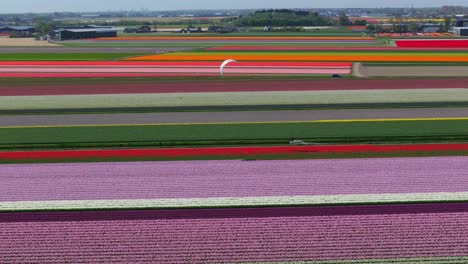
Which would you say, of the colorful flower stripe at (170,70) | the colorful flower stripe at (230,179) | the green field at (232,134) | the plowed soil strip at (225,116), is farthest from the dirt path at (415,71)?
the colorful flower stripe at (230,179)

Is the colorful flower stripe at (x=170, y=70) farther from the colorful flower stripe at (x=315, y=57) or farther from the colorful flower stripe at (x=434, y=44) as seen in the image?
the colorful flower stripe at (x=434, y=44)

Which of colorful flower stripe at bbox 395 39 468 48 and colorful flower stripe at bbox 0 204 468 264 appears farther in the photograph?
colorful flower stripe at bbox 395 39 468 48

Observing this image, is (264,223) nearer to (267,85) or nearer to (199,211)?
(199,211)

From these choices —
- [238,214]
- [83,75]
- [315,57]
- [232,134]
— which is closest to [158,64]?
[83,75]

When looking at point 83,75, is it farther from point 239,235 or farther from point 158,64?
point 239,235

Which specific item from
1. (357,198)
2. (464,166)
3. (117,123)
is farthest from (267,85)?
(357,198)

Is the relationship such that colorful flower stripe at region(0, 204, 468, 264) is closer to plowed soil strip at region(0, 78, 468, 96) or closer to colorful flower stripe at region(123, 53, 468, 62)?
plowed soil strip at region(0, 78, 468, 96)

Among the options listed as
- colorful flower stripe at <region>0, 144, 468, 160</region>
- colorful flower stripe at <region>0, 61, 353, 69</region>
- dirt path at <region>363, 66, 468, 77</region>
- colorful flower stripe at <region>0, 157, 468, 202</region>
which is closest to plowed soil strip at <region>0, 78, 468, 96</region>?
dirt path at <region>363, 66, 468, 77</region>

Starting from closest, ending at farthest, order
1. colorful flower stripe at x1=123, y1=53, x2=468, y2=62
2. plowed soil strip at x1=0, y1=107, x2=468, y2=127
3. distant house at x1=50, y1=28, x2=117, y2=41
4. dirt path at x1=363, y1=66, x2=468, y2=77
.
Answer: plowed soil strip at x1=0, y1=107, x2=468, y2=127 < dirt path at x1=363, y1=66, x2=468, y2=77 < colorful flower stripe at x1=123, y1=53, x2=468, y2=62 < distant house at x1=50, y1=28, x2=117, y2=41
